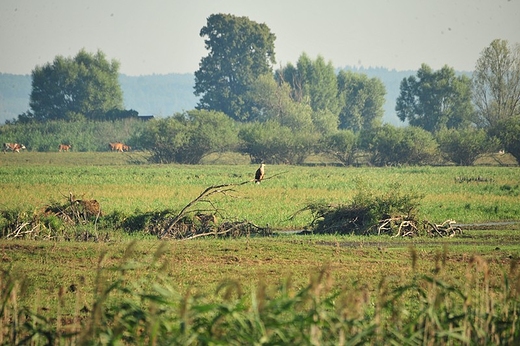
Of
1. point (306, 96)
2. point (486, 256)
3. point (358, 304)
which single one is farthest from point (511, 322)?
point (306, 96)

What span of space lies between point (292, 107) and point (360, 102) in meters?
21.4

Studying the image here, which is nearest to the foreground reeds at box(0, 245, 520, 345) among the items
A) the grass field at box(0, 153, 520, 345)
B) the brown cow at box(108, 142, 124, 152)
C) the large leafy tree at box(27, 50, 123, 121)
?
the grass field at box(0, 153, 520, 345)

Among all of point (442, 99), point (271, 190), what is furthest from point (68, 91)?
point (271, 190)

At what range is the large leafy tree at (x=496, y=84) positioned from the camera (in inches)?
3231

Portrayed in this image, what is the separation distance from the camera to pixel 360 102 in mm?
109562

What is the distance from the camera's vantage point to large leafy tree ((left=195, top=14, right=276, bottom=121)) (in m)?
104

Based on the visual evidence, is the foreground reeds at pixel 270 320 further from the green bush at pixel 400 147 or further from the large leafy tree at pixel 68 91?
the large leafy tree at pixel 68 91

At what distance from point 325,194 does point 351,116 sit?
74634 millimetres

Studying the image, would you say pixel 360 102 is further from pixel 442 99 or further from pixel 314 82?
pixel 442 99

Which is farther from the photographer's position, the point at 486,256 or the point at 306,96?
the point at 306,96

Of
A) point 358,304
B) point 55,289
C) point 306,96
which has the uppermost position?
point 306,96

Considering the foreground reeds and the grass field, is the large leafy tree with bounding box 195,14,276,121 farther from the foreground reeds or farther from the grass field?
the foreground reeds

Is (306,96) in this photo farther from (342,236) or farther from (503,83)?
(342,236)

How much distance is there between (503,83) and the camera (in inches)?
3273
